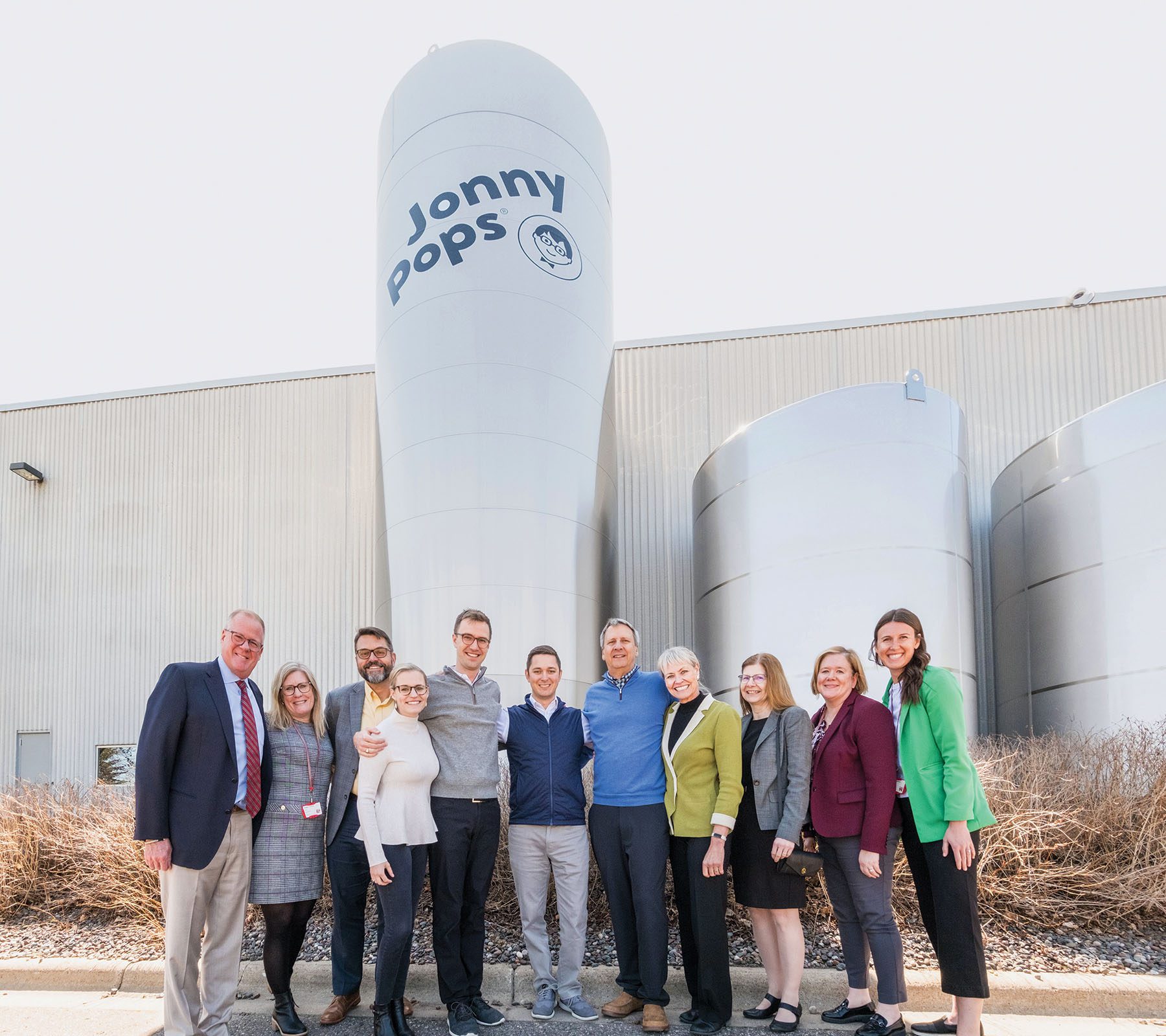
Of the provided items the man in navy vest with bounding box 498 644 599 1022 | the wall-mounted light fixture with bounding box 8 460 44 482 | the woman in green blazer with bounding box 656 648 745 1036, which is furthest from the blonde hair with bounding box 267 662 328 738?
the wall-mounted light fixture with bounding box 8 460 44 482

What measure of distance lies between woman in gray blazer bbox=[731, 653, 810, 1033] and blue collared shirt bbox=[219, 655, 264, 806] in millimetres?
2555

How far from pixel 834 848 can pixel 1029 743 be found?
5698mm

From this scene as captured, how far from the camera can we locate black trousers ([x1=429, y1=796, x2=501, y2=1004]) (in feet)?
15.5

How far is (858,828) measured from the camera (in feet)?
14.9

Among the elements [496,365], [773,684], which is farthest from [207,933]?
[496,365]

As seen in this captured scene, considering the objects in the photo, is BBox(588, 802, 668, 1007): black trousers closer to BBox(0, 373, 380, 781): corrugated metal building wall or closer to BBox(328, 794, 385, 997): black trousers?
BBox(328, 794, 385, 997): black trousers

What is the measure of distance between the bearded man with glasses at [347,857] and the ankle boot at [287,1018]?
189mm

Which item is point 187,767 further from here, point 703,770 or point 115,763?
point 115,763

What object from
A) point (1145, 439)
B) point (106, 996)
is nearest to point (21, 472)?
point (106, 996)

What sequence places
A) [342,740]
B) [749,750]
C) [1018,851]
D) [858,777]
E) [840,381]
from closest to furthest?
[858,777] < [749,750] < [342,740] < [1018,851] < [840,381]

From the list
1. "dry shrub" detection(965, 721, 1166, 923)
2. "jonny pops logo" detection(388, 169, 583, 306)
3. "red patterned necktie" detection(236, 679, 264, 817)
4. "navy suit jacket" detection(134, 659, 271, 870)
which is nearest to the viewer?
"navy suit jacket" detection(134, 659, 271, 870)

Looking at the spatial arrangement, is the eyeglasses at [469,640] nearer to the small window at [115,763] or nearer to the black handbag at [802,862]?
the black handbag at [802,862]

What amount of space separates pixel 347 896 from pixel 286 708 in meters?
1.07

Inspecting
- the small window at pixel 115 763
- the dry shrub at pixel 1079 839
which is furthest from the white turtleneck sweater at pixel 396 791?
the small window at pixel 115 763
